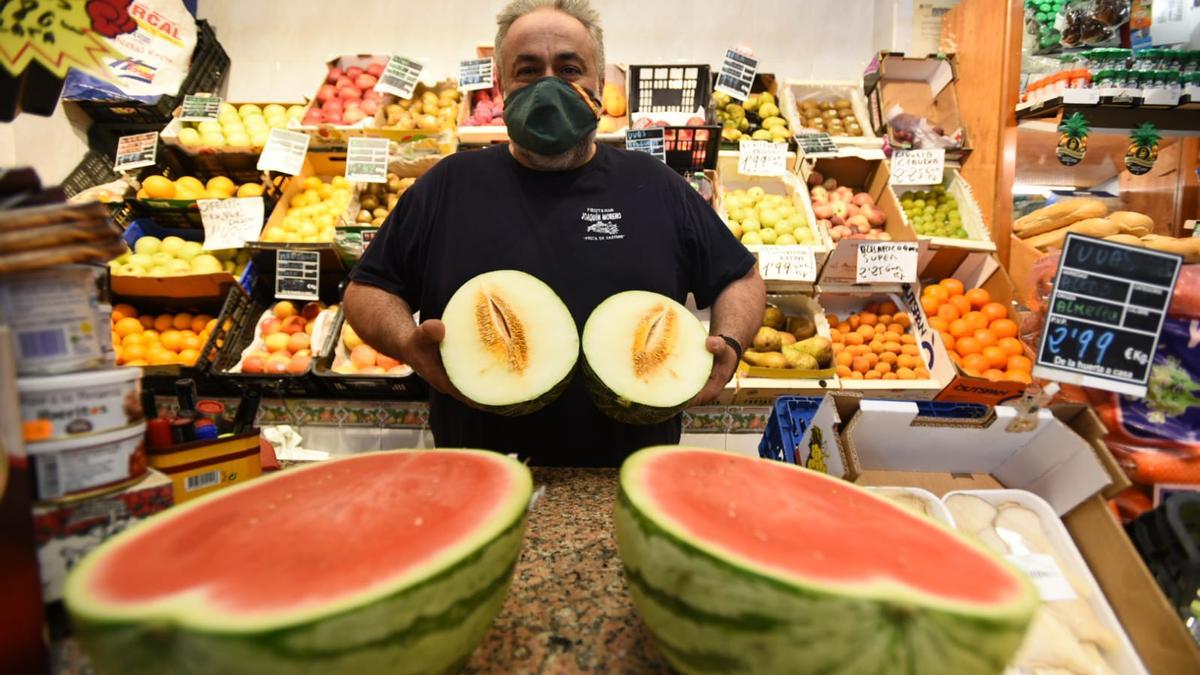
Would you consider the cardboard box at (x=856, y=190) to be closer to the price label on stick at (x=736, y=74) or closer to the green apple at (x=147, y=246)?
→ the price label on stick at (x=736, y=74)

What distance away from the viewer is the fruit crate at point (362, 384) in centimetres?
267

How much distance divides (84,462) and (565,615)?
2.07ft

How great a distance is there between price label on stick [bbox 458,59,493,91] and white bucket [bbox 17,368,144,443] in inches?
121

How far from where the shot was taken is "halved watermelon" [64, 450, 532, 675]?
514 mm

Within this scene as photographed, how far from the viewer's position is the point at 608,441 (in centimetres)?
169

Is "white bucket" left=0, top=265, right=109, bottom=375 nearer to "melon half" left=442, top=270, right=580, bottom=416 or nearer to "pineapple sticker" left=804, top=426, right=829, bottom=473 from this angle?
"melon half" left=442, top=270, right=580, bottom=416

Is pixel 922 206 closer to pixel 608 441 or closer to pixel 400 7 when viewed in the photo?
pixel 608 441

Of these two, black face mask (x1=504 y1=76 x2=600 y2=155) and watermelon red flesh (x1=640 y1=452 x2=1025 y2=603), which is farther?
black face mask (x1=504 y1=76 x2=600 y2=155)

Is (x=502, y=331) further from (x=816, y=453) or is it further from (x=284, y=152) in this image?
(x=284, y=152)

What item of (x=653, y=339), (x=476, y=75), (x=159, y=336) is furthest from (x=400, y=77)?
(x=653, y=339)

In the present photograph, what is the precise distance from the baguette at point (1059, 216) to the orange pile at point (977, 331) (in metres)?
0.47

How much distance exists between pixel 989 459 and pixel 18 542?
1.71 m

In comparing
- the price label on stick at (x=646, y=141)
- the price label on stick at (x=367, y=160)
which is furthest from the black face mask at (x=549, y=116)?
the price label on stick at (x=367, y=160)

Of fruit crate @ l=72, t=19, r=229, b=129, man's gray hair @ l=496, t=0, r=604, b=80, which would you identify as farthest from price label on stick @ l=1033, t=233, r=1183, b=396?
fruit crate @ l=72, t=19, r=229, b=129
